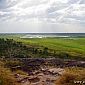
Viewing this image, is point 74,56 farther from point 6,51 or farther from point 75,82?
point 75,82

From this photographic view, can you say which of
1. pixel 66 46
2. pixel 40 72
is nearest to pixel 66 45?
pixel 66 46

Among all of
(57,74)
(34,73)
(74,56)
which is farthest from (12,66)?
(74,56)

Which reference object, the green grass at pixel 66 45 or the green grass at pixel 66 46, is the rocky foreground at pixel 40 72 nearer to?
the green grass at pixel 66 46

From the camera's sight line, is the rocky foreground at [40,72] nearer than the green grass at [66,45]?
Yes

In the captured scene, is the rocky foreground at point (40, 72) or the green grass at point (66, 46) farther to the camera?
the green grass at point (66, 46)

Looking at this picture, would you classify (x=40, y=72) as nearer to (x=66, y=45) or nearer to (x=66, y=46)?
(x=66, y=46)

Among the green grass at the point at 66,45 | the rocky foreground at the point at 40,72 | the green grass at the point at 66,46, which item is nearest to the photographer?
the rocky foreground at the point at 40,72

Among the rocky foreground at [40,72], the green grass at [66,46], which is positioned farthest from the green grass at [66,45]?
the rocky foreground at [40,72]

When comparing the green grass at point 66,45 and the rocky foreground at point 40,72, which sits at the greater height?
the rocky foreground at point 40,72

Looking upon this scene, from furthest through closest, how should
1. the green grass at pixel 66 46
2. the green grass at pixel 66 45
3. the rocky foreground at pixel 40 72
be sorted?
the green grass at pixel 66 45 → the green grass at pixel 66 46 → the rocky foreground at pixel 40 72

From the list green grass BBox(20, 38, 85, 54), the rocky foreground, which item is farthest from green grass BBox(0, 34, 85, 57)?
the rocky foreground

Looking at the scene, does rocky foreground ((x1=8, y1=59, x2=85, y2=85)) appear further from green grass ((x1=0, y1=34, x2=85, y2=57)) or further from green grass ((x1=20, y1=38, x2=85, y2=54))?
green grass ((x1=20, y1=38, x2=85, y2=54))

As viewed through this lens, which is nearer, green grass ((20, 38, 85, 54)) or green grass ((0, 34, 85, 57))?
green grass ((0, 34, 85, 57))
